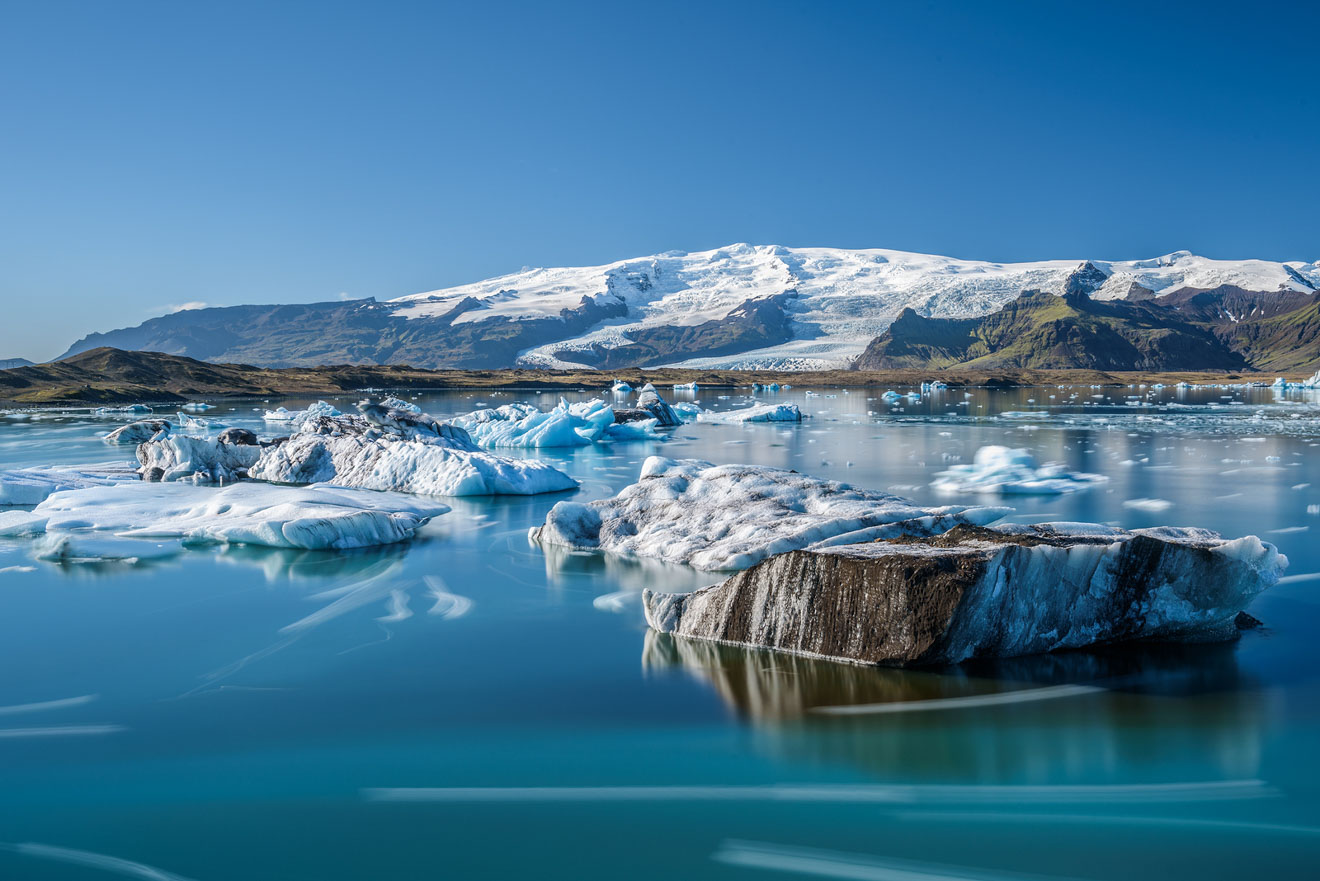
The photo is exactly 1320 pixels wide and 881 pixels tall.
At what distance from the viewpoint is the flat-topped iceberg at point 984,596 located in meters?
5.76

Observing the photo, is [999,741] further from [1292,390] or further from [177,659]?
[1292,390]

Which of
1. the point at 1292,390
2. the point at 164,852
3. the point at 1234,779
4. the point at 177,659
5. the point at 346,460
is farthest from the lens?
the point at 1292,390

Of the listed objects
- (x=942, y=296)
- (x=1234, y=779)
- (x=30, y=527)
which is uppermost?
(x=942, y=296)

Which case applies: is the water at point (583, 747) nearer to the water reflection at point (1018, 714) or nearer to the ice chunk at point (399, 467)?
the water reflection at point (1018, 714)

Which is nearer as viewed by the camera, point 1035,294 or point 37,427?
point 37,427

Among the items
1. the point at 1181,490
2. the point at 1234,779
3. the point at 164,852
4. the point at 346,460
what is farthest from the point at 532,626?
the point at 1181,490

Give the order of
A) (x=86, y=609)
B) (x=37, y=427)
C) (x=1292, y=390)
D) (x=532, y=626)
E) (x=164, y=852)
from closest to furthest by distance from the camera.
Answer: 1. (x=164, y=852)
2. (x=532, y=626)
3. (x=86, y=609)
4. (x=37, y=427)
5. (x=1292, y=390)

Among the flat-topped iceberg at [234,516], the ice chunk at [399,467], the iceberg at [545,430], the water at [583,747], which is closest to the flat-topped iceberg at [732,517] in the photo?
the water at [583,747]

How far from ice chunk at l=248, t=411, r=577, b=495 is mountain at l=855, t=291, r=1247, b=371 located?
5435 inches

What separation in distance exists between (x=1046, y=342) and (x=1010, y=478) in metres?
160

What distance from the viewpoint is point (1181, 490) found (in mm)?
15094

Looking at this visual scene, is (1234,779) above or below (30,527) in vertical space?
below

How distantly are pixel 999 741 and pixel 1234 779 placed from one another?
1120mm

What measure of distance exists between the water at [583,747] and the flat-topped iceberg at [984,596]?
192mm
